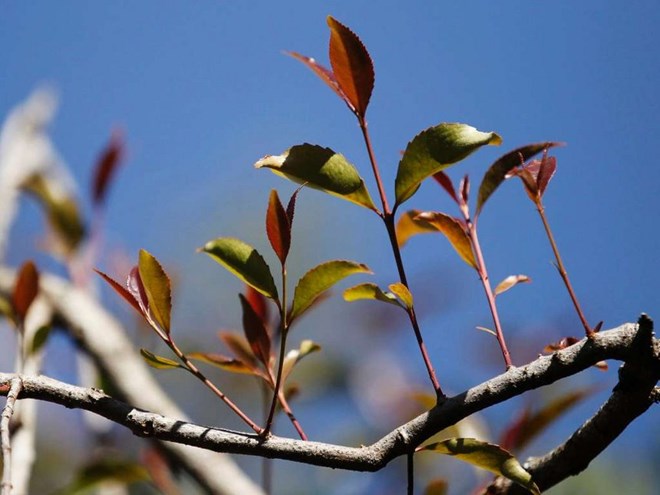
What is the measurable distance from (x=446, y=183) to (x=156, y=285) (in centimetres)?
33

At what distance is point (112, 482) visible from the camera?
3.45 feet

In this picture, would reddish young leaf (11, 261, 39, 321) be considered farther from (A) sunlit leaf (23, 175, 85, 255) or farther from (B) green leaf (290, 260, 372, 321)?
(A) sunlit leaf (23, 175, 85, 255)

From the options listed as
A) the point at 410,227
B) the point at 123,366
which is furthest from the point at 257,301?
the point at 123,366

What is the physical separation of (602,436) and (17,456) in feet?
2.56

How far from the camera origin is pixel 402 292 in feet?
2.04

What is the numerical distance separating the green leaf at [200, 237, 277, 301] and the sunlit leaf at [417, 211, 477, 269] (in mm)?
173

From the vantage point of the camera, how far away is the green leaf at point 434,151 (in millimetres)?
605

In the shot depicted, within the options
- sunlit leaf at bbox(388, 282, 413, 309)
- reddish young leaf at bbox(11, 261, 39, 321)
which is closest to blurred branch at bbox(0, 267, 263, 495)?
reddish young leaf at bbox(11, 261, 39, 321)

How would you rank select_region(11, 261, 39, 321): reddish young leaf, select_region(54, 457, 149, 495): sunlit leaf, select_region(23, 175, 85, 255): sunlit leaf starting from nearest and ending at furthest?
select_region(11, 261, 39, 321): reddish young leaf
select_region(54, 457, 149, 495): sunlit leaf
select_region(23, 175, 85, 255): sunlit leaf

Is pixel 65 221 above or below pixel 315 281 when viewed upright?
above

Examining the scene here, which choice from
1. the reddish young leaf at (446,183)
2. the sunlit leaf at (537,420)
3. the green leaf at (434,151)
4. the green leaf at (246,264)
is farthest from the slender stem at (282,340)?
Result: the sunlit leaf at (537,420)

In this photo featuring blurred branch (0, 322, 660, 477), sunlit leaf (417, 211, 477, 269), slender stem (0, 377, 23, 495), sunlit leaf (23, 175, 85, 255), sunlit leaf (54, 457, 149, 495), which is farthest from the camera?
sunlit leaf (23, 175, 85, 255)

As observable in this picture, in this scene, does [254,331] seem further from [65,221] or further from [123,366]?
[65,221]

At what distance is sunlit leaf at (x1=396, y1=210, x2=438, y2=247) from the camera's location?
779 millimetres
